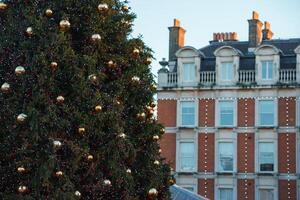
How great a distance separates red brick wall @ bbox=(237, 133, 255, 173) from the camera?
43.8 meters

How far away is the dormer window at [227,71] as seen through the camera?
45.0 metres

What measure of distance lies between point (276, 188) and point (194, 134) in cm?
637

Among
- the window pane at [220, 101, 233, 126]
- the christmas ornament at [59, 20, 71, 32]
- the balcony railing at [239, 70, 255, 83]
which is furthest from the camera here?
the window pane at [220, 101, 233, 126]

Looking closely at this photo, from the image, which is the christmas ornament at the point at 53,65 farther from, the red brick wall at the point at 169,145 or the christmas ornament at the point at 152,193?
the red brick wall at the point at 169,145

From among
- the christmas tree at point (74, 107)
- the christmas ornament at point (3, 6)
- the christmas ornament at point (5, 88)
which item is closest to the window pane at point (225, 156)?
the christmas tree at point (74, 107)

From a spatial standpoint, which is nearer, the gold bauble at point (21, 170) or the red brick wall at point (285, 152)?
the gold bauble at point (21, 170)

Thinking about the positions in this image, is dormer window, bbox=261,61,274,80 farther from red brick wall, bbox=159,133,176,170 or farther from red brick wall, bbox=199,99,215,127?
red brick wall, bbox=159,133,176,170

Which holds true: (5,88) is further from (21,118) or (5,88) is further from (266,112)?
(266,112)

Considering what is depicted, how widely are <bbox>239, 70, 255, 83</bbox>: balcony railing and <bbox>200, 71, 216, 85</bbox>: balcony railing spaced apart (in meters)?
1.79

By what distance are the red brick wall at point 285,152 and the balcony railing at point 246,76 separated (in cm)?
401

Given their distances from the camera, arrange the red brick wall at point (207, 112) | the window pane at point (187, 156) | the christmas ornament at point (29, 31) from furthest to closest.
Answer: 1. the red brick wall at point (207, 112)
2. the window pane at point (187, 156)
3. the christmas ornament at point (29, 31)

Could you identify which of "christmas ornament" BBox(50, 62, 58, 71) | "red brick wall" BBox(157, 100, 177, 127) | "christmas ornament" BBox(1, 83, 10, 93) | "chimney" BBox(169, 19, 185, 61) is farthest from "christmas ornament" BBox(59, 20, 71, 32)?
"chimney" BBox(169, 19, 185, 61)

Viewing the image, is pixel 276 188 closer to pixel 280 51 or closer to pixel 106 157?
pixel 280 51

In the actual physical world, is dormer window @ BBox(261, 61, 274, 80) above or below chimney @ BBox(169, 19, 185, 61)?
below
